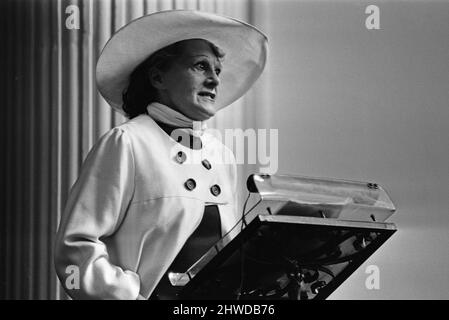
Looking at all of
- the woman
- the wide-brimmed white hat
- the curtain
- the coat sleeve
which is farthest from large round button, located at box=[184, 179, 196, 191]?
the curtain

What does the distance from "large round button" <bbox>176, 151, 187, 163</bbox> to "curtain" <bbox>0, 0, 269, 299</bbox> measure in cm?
59

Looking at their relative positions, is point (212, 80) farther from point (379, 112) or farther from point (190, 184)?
point (379, 112)

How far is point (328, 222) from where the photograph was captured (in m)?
2.03

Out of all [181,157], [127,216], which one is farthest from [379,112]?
[127,216]

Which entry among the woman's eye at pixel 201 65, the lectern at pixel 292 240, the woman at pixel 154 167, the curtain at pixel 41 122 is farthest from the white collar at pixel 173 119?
the curtain at pixel 41 122

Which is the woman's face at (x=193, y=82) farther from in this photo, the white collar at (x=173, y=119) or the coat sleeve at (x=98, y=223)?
the coat sleeve at (x=98, y=223)

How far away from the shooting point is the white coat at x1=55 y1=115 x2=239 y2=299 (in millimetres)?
2217

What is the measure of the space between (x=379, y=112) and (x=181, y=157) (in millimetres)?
880

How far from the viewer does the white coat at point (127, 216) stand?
2.22 meters

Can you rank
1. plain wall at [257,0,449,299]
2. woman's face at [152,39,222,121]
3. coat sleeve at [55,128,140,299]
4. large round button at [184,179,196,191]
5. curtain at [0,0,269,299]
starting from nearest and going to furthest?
coat sleeve at [55,128,140,299] → large round button at [184,179,196,191] → woman's face at [152,39,222,121] → curtain at [0,0,269,299] → plain wall at [257,0,449,299]

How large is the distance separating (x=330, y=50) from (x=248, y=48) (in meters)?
0.50

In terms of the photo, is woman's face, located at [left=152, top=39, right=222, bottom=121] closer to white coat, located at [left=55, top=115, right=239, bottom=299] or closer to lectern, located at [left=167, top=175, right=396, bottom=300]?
white coat, located at [left=55, top=115, right=239, bottom=299]

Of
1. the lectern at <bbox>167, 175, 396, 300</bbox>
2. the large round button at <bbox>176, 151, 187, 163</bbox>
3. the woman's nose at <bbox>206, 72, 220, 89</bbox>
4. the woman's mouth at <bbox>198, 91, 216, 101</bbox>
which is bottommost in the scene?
the lectern at <bbox>167, 175, 396, 300</bbox>

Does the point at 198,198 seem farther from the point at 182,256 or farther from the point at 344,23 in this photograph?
the point at 344,23
